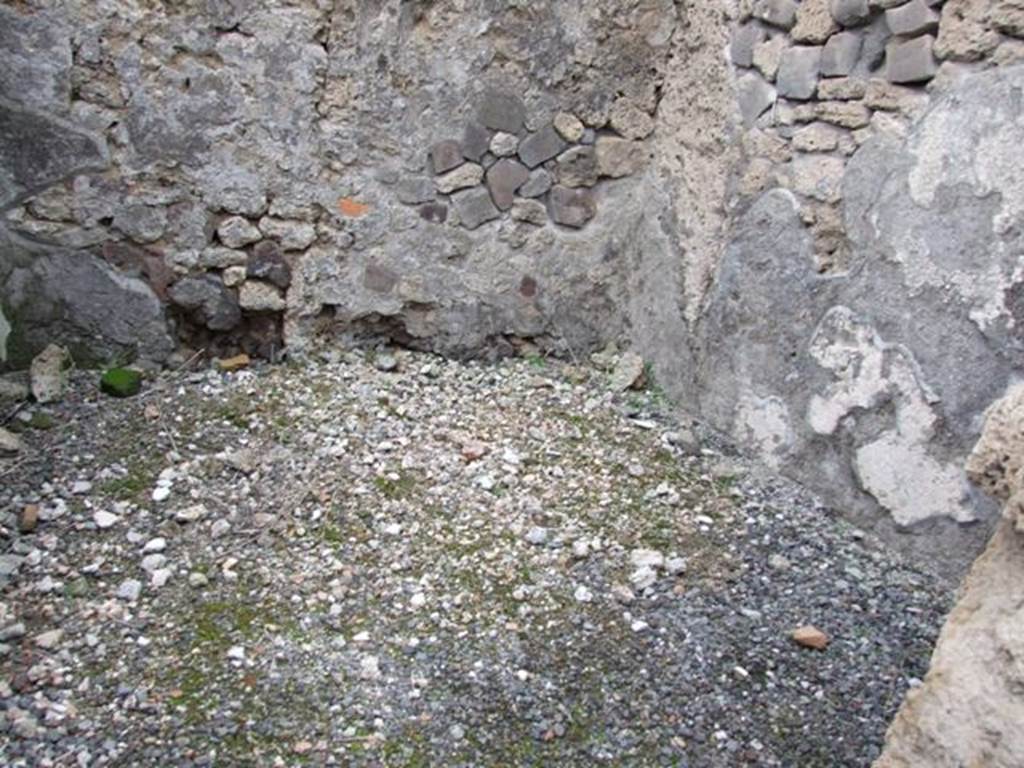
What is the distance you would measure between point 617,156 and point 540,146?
0.71 ft

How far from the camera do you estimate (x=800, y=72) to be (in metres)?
2.41

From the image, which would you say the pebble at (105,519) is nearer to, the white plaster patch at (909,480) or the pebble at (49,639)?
the pebble at (49,639)

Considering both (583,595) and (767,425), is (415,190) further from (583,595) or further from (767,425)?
(583,595)

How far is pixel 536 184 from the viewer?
2.91 metres

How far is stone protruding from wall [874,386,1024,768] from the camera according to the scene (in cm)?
127

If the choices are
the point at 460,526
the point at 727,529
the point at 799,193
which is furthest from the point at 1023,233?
the point at 460,526

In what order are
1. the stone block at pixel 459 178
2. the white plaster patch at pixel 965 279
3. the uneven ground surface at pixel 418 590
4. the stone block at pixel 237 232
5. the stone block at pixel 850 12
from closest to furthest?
the uneven ground surface at pixel 418 590, the white plaster patch at pixel 965 279, the stone block at pixel 850 12, the stone block at pixel 237 232, the stone block at pixel 459 178

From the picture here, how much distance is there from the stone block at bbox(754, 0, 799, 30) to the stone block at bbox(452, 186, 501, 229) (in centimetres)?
82

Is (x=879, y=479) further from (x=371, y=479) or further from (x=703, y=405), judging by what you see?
(x=371, y=479)

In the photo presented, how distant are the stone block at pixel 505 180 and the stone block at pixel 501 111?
0.30 feet

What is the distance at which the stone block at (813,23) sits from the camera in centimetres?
234

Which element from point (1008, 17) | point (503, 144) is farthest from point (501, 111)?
point (1008, 17)

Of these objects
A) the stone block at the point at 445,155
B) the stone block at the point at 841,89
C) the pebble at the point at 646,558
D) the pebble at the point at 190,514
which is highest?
the stone block at the point at 841,89

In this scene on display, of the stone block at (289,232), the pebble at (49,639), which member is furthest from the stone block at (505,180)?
the pebble at (49,639)
